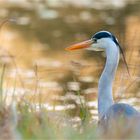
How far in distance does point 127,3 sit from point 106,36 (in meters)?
10.7

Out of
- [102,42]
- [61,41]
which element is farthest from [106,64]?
[61,41]

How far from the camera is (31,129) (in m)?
3.95

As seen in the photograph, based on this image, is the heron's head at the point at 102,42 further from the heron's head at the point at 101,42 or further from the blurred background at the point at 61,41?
the blurred background at the point at 61,41

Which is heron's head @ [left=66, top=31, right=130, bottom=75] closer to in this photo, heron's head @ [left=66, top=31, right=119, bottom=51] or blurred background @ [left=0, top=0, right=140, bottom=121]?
heron's head @ [left=66, top=31, right=119, bottom=51]

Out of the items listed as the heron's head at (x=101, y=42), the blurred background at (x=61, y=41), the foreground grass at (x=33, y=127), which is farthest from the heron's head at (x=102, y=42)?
the foreground grass at (x=33, y=127)

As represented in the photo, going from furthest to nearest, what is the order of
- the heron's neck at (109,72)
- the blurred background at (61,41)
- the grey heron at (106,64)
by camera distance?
the blurred background at (61,41)
the heron's neck at (109,72)
the grey heron at (106,64)

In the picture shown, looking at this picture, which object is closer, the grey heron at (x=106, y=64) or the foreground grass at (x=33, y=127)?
the foreground grass at (x=33, y=127)

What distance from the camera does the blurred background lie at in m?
8.73

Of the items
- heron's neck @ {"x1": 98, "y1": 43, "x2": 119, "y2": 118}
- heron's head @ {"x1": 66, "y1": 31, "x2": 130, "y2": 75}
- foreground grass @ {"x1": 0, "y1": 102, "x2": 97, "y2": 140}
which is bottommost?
foreground grass @ {"x1": 0, "y1": 102, "x2": 97, "y2": 140}

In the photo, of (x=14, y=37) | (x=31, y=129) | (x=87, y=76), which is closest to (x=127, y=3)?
(x=14, y=37)

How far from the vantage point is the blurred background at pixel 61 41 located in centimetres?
873

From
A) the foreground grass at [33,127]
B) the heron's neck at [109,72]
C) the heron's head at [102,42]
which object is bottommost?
the foreground grass at [33,127]

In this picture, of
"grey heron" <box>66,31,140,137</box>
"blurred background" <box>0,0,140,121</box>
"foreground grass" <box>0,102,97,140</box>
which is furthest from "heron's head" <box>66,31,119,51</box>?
"foreground grass" <box>0,102,97,140</box>

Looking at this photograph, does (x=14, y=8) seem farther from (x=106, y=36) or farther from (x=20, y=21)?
(x=106, y=36)
